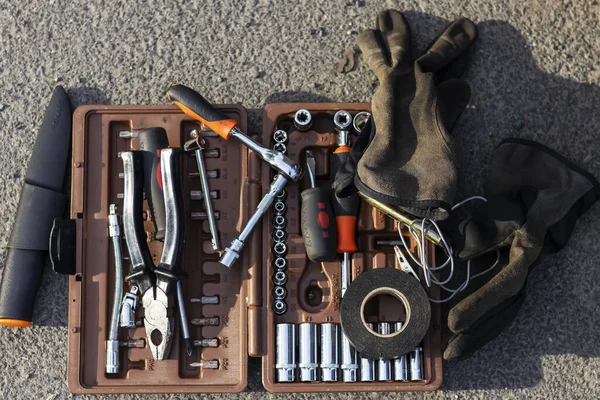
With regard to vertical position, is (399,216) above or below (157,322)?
above

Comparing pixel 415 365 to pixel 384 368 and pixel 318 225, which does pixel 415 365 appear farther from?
pixel 318 225

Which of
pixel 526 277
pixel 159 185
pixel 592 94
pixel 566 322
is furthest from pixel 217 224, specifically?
pixel 592 94

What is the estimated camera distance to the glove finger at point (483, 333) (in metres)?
1.33

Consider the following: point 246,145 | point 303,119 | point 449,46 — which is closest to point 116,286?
point 246,145

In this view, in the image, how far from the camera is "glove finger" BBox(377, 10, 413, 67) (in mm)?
1399

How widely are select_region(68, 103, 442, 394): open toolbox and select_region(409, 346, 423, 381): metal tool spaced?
0.02m

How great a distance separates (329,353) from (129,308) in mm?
425

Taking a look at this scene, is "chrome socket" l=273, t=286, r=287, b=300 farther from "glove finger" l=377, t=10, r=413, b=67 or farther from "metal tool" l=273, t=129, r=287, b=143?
"glove finger" l=377, t=10, r=413, b=67

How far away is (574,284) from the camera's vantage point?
1423 millimetres

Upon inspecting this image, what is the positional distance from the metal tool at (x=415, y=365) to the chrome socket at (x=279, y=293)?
292 mm

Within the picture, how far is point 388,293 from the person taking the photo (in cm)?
134

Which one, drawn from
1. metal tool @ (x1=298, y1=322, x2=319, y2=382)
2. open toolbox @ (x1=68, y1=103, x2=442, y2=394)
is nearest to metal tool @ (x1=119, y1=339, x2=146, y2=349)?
open toolbox @ (x1=68, y1=103, x2=442, y2=394)

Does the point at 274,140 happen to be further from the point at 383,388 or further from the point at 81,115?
the point at 383,388

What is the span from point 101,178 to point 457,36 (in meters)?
0.85
